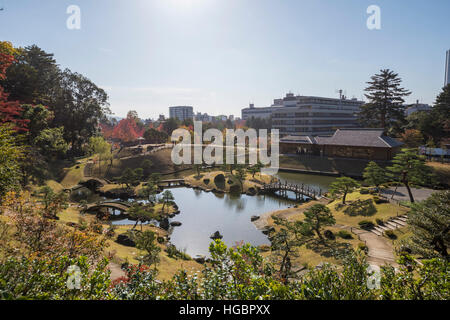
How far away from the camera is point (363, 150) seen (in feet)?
136

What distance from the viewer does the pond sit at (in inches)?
794

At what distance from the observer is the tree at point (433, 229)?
10703 mm

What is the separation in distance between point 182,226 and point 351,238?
47.2 ft

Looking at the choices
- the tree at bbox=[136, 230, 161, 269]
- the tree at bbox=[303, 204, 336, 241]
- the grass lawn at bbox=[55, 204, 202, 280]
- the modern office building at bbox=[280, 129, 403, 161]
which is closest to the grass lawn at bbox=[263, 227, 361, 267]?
the tree at bbox=[303, 204, 336, 241]

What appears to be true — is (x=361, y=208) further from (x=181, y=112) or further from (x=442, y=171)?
(x=181, y=112)

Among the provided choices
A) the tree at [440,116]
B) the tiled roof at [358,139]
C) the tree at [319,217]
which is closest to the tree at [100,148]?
the tree at [319,217]

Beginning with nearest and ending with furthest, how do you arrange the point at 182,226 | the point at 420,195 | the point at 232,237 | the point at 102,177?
the point at 232,237
the point at 182,226
the point at 420,195
the point at 102,177

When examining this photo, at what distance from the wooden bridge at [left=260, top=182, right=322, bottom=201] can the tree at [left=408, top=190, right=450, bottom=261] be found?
1698 cm

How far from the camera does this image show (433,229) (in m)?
11.0

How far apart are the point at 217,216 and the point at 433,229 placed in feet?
59.3

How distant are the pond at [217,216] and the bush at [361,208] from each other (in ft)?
24.6
